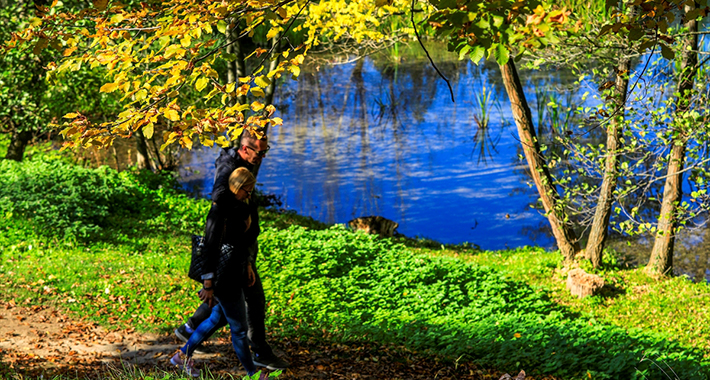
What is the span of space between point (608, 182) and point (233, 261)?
22.6 ft

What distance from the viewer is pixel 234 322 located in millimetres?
4703

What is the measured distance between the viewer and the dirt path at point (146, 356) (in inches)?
208

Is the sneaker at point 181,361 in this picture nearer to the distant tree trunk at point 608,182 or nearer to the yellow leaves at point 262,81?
the yellow leaves at point 262,81

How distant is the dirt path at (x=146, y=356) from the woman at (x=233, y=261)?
0.65m

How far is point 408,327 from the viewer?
6.34 metres

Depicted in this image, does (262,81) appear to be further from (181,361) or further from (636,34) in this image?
(181,361)

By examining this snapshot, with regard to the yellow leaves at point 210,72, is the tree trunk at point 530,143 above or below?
below

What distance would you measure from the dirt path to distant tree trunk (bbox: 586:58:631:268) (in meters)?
4.60

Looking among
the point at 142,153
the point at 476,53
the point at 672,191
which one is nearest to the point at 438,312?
the point at 672,191

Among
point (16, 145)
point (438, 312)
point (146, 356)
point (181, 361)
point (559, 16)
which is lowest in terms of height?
point (438, 312)

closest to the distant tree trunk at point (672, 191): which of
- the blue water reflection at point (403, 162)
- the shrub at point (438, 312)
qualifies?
the shrub at point (438, 312)

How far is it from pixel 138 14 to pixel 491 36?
8.32 feet

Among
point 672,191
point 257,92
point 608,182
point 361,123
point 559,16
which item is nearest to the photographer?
point 559,16

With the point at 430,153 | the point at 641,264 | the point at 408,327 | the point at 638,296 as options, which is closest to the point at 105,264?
the point at 408,327
